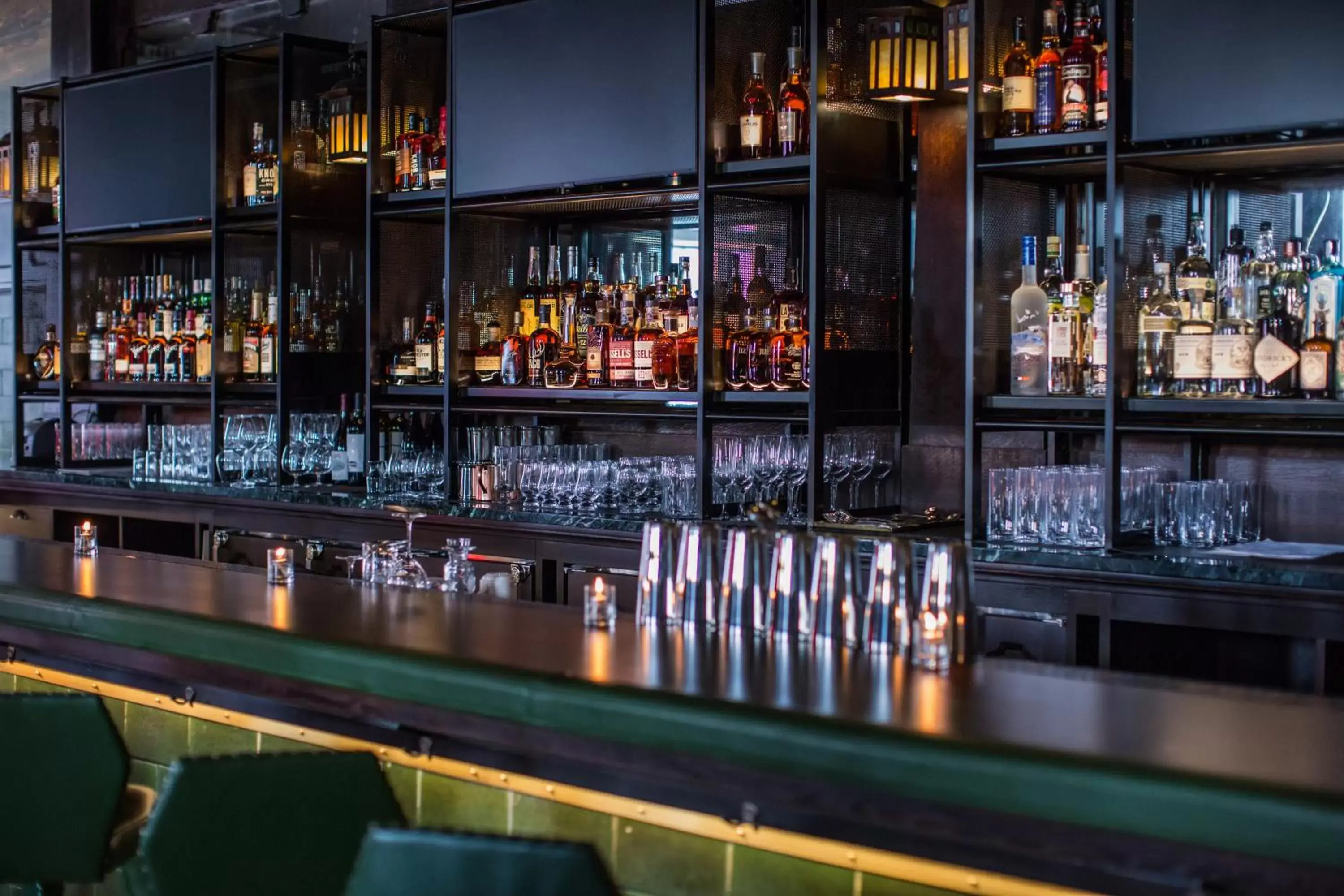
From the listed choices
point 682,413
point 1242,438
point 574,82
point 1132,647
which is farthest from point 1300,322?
Result: point 574,82

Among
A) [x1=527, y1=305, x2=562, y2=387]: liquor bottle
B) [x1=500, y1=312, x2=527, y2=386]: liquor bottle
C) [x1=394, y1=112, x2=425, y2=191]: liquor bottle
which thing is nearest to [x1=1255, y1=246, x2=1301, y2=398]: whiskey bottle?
[x1=527, y1=305, x2=562, y2=387]: liquor bottle

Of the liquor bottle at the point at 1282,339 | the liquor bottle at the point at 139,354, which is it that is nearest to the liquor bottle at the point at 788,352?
the liquor bottle at the point at 1282,339

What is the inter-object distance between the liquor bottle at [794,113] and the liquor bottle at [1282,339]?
131cm

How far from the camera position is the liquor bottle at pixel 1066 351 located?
395 centimetres

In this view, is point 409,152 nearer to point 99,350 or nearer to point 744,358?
point 744,358

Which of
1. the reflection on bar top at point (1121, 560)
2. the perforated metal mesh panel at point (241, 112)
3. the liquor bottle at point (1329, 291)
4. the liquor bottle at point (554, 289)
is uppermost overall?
the perforated metal mesh panel at point (241, 112)

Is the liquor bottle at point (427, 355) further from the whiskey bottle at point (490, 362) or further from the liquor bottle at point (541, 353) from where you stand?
the liquor bottle at point (541, 353)

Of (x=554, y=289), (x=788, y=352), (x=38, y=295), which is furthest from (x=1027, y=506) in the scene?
(x=38, y=295)

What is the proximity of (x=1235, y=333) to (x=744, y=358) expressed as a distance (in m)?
1.40

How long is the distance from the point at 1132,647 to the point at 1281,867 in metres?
2.05

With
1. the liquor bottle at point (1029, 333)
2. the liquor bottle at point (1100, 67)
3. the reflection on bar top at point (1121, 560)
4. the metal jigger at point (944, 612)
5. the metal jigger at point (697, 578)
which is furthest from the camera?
the liquor bottle at point (1029, 333)

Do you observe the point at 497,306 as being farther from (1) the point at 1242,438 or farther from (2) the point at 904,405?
(1) the point at 1242,438

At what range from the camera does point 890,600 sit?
2223 mm

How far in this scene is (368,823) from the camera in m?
2.13
